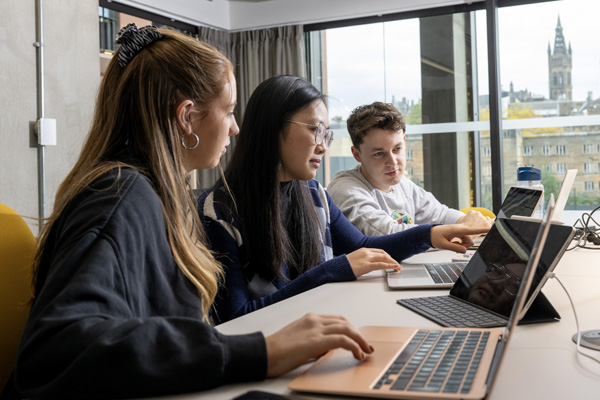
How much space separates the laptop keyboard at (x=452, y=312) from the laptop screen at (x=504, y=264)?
0.02m

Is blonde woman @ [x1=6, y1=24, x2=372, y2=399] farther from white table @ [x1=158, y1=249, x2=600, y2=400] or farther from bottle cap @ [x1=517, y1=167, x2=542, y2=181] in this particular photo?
bottle cap @ [x1=517, y1=167, x2=542, y2=181]

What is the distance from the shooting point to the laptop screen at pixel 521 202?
1386 millimetres

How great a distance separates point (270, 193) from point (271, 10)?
3784 millimetres

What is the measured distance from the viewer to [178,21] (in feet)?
15.8

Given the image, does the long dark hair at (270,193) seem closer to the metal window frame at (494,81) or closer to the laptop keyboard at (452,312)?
the laptop keyboard at (452,312)

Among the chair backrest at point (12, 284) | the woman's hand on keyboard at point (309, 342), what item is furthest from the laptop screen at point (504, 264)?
the chair backrest at point (12, 284)

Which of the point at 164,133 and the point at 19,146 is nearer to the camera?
the point at 164,133

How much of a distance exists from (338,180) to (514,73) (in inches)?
99.8

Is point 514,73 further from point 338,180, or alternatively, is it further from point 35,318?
point 35,318

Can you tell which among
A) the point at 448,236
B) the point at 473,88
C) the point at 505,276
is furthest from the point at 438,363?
the point at 473,88

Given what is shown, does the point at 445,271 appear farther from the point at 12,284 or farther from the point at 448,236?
the point at 12,284

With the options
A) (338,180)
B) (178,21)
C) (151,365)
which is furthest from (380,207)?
(178,21)

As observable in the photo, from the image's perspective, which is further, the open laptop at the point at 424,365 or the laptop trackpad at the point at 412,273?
the laptop trackpad at the point at 412,273

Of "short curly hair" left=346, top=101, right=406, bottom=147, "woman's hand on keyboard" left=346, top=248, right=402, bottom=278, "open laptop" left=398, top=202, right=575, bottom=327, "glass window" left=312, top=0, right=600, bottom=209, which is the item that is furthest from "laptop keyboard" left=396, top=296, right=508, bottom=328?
"glass window" left=312, top=0, right=600, bottom=209
